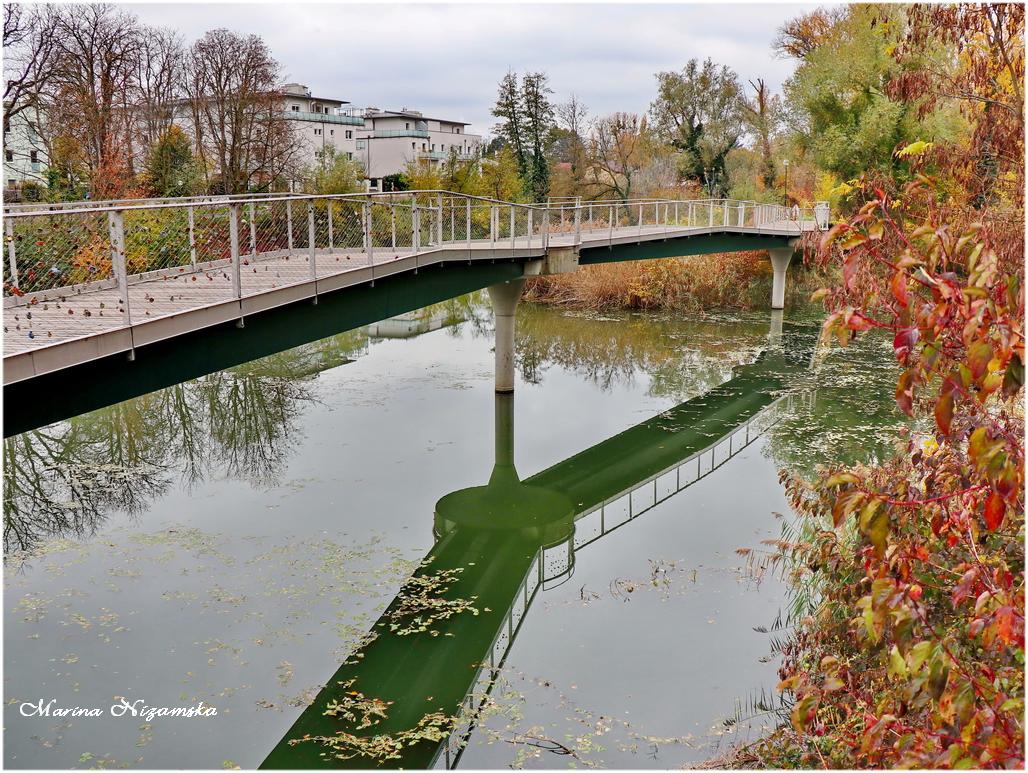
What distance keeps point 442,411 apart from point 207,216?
9.30 meters

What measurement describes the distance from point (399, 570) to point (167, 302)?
14.4 ft

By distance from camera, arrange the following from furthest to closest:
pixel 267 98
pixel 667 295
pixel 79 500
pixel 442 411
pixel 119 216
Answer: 1. pixel 267 98
2. pixel 667 295
3. pixel 442 411
4. pixel 79 500
5. pixel 119 216

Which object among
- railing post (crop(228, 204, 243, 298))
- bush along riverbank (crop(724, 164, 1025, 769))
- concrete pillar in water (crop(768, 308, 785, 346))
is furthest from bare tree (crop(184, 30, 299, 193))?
bush along riverbank (crop(724, 164, 1025, 769))

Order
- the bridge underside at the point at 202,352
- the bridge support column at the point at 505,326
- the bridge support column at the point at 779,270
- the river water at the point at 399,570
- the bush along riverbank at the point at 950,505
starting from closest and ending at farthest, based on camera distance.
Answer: the bush along riverbank at the point at 950,505 → the bridge underside at the point at 202,352 → the river water at the point at 399,570 → the bridge support column at the point at 505,326 → the bridge support column at the point at 779,270

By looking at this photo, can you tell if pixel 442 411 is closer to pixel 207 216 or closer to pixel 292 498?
pixel 292 498

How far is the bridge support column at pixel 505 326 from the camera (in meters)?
20.8

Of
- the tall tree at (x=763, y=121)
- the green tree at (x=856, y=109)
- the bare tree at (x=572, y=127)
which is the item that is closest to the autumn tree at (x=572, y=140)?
the bare tree at (x=572, y=127)

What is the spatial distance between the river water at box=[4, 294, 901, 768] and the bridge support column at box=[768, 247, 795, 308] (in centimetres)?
1546

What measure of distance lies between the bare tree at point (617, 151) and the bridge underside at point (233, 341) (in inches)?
1508

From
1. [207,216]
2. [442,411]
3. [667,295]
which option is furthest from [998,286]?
[667,295]

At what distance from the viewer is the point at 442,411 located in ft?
66.6

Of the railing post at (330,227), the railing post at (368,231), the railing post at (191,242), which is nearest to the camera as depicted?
the railing post at (191,242)

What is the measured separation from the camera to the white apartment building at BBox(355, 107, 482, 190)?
281 ft

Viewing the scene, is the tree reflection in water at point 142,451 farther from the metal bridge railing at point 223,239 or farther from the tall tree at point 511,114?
the tall tree at point 511,114
